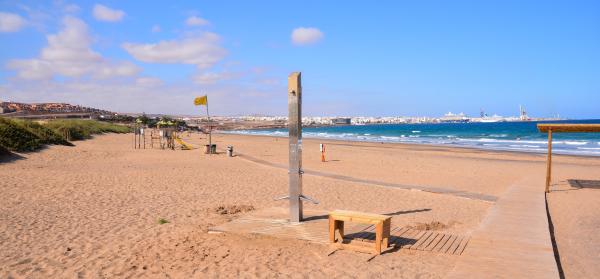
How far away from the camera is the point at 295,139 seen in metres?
6.77

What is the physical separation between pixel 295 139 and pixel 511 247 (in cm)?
331

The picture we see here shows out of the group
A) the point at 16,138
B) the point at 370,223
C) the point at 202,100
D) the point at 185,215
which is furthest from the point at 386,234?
the point at 16,138

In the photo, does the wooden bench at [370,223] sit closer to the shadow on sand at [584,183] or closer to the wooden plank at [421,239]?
the wooden plank at [421,239]

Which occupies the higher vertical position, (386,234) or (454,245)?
(386,234)

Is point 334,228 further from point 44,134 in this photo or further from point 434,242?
point 44,134

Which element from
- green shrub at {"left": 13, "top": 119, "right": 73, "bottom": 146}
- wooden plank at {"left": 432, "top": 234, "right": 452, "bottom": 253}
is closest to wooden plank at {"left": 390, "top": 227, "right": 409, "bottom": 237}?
wooden plank at {"left": 432, "top": 234, "right": 452, "bottom": 253}

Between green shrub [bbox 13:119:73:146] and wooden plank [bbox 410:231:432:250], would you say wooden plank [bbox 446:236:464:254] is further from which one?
green shrub [bbox 13:119:73:146]

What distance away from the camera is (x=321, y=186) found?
1232 cm

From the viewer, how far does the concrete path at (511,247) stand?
16.2ft

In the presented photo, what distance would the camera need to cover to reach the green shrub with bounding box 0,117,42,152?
17.9 m

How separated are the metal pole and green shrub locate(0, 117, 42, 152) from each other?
15.2m

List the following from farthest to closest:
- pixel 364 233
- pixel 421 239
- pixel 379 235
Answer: pixel 364 233
pixel 421 239
pixel 379 235

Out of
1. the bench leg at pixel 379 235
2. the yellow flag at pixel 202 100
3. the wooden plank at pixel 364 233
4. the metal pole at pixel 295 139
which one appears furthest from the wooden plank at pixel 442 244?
the yellow flag at pixel 202 100

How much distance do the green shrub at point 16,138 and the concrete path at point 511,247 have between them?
17.7 meters
